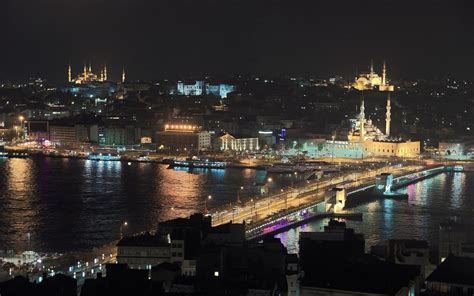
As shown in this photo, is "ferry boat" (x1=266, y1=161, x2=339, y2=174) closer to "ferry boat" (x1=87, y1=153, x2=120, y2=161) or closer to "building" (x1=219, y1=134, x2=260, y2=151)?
"building" (x1=219, y1=134, x2=260, y2=151)

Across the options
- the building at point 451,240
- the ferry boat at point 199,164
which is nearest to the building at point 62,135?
the ferry boat at point 199,164

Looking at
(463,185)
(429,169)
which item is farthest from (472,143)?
(463,185)

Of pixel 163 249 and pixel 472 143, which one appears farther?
pixel 472 143

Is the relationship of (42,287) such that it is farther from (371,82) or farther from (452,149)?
(371,82)

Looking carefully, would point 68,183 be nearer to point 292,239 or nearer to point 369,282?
point 292,239

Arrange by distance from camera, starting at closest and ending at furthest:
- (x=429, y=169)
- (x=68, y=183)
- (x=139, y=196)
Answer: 1. (x=139, y=196)
2. (x=68, y=183)
3. (x=429, y=169)

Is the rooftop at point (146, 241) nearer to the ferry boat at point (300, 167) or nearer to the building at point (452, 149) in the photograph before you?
the ferry boat at point (300, 167)
